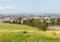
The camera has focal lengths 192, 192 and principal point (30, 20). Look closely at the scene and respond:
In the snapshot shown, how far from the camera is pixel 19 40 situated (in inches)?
419

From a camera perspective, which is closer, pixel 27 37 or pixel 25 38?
pixel 25 38

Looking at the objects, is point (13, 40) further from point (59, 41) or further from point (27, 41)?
point (59, 41)

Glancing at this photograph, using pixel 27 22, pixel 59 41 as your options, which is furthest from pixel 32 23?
pixel 59 41

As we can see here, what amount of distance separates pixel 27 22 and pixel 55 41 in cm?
4387

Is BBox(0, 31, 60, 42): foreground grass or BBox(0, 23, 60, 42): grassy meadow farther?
BBox(0, 23, 60, 42): grassy meadow

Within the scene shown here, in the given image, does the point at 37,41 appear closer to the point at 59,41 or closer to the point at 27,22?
the point at 59,41

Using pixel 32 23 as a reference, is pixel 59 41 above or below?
above

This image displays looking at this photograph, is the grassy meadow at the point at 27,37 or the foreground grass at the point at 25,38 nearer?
the foreground grass at the point at 25,38

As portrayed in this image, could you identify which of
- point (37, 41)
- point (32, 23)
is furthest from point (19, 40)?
point (32, 23)

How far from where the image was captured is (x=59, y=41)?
11.1m

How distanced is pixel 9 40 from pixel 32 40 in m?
1.27

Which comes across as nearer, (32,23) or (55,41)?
(55,41)

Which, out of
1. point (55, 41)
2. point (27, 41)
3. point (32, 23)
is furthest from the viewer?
point (32, 23)

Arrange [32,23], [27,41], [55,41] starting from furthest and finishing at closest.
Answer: [32,23]
[55,41]
[27,41]
